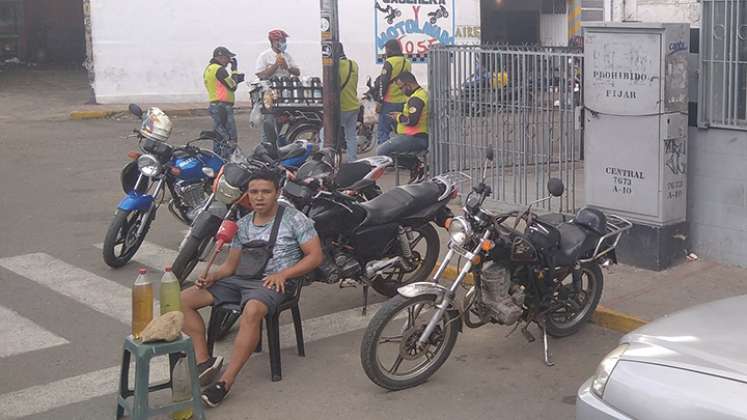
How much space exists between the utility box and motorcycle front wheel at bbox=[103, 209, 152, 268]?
403cm

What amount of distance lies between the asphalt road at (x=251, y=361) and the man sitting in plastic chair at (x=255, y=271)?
1.18ft

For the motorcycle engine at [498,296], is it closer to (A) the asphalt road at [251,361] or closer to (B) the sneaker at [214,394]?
(A) the asphalt road at [251,361]

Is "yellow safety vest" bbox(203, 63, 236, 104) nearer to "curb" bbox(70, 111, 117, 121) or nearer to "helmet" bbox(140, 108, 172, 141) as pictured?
"helmet" bbox(140, 108, 172, 141)

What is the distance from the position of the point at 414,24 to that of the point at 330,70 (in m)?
13.5

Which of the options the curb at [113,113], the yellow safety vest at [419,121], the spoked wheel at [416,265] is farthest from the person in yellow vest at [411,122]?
the curb at [113,113]

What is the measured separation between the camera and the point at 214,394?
19.0 ft

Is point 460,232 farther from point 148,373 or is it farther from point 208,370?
point 148,373

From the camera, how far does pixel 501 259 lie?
622 centimetres

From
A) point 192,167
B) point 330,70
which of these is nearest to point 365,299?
point 192,167

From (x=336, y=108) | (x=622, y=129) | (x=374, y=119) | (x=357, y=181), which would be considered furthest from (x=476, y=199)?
(x=374, y=119)

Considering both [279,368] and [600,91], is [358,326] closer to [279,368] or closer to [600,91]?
[279,368]

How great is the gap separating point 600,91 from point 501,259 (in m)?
2.79

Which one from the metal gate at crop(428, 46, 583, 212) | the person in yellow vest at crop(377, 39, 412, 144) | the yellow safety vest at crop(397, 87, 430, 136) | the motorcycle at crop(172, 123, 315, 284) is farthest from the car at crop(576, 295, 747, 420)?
the person in yellow vest at crop(377, 39, 412, 144)

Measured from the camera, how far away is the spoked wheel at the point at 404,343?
229 inches
